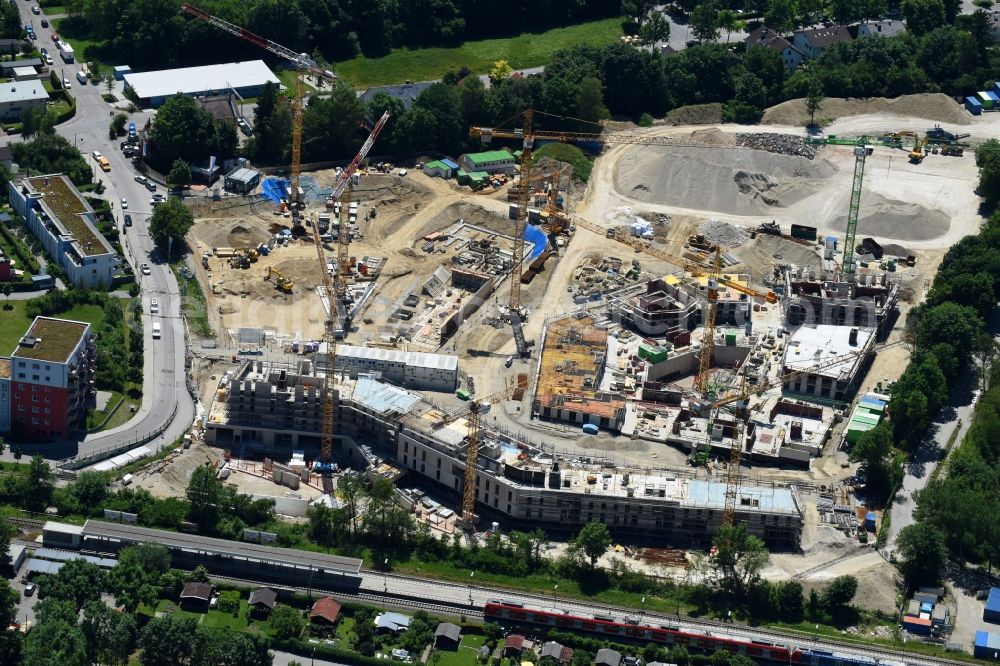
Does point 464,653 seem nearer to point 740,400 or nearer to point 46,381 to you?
point 740,400

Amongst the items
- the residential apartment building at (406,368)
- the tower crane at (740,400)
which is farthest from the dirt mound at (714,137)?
the residential apartment building at (406,368)

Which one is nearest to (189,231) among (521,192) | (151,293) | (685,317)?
(151,293)

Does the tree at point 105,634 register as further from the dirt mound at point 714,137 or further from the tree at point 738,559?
the dirt mound at point 714,137

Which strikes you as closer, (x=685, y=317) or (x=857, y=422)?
(x=857, y=422)

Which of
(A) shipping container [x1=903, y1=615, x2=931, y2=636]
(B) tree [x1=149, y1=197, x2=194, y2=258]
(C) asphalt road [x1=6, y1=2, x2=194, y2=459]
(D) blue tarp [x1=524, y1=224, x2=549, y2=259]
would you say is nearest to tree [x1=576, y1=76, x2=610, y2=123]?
(D) blue tarp [x1=524, y1=224, x2=549, y2=259]

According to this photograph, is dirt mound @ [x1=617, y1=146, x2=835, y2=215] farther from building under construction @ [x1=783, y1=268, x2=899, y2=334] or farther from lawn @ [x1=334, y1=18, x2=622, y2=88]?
lawn @ [x1=334, y1=18, x2=622, y2=88]

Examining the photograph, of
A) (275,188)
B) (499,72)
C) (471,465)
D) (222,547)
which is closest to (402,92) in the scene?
(499,72)

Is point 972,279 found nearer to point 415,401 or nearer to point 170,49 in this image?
point 415,401
